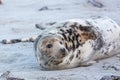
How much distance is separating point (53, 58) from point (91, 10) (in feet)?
14.2

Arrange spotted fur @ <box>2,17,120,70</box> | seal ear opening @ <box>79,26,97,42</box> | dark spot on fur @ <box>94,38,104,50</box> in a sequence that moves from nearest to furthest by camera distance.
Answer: spotted fur @ <box>2,17,120,70</box> < seal ear opening @ <box>79,26,97,42</box> < dark spot on fur @ <box>94,38,104,50</box>

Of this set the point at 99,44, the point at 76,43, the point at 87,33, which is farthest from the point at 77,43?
the point at 99,44

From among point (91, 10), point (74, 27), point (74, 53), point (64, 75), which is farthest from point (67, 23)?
point (91, 10)

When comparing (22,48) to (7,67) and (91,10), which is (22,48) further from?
(91,10)

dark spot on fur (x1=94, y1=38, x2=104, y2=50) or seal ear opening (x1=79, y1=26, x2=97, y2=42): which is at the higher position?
seal ear opening (x1=79, y1=26, x2=97, y2=42)

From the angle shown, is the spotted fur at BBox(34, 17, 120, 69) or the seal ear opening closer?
the spotted fur at BBox(34, 17, 120, 69)

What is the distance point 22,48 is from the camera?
6039 millimetres

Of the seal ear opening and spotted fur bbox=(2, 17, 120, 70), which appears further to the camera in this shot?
the seal ear opening

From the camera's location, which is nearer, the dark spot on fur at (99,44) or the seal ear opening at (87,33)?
the seal ear opening at (87,33)

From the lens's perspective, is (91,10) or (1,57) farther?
(91,10)

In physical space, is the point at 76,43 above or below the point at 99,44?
above

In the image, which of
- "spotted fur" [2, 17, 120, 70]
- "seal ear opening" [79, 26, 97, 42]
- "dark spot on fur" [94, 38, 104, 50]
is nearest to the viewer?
"spotted fur" [2, 17, 120, 70]

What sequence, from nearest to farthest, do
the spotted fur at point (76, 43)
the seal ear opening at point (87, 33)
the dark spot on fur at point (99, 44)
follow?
the spotted fur at point (76, 43), the seal ear opening at point (87, 33), the dark spot on fur at point (99, 44)

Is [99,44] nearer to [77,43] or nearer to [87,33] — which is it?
[87,33]
